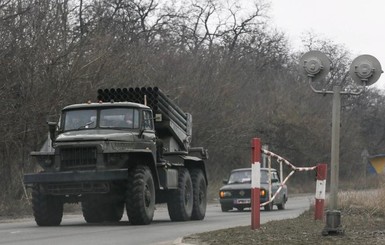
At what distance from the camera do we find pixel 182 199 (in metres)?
19.3

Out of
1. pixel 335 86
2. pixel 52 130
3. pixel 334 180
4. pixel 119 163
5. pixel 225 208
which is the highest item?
pixel 335 86

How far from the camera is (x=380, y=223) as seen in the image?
16.4 meters

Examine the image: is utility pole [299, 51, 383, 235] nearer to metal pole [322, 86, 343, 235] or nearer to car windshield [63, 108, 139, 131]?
metal pole [322, 86, 343, 235]

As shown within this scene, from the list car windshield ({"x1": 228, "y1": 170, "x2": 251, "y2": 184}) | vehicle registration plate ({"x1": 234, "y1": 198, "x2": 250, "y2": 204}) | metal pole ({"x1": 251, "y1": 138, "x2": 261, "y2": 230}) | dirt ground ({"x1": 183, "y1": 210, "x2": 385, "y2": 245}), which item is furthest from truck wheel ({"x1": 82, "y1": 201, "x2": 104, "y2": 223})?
car windshield ({"x1": 228, "y1": 170, "x2": 251, "y2": 184})

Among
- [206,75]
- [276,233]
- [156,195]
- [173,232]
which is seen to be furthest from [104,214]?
[206,75]

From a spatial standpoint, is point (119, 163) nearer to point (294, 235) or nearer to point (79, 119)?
point (79, 119)

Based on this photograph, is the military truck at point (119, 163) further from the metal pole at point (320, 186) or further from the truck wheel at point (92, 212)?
the metal pole at point (320, 186)

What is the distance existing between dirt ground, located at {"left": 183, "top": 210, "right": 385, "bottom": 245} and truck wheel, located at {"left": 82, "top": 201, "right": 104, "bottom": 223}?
6041mm

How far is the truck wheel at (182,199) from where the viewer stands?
19391 mm

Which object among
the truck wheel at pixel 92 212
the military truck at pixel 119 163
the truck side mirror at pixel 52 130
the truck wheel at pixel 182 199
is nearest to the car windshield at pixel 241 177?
the military truck at pixel 119 163

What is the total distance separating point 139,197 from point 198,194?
4.04 metres

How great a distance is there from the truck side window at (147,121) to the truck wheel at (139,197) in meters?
1.25

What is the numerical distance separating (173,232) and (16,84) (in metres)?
12.7

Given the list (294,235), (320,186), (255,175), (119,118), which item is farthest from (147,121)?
(294,235)
